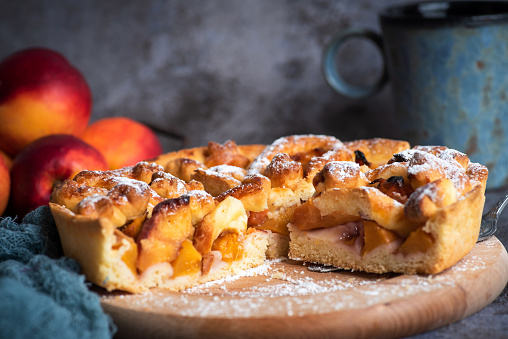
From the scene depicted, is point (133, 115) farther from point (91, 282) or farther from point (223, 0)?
point (91, 282)

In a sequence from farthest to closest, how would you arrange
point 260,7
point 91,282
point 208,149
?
point 260,7 → point 208,149 → point 91,282

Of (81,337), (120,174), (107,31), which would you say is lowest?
(81,337)

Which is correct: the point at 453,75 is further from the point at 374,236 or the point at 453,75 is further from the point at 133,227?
the point at 133,227

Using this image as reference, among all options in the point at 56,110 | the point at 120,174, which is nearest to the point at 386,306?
the point at 120,174

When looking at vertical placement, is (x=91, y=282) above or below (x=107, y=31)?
below

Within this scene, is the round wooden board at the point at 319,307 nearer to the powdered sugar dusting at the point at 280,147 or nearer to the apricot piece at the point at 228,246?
the apricot piece at the point at 228,246

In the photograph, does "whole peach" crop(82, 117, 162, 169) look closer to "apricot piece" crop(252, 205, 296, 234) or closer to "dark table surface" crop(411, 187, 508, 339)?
"apricot piece" crop(252, 205, 296, 234)

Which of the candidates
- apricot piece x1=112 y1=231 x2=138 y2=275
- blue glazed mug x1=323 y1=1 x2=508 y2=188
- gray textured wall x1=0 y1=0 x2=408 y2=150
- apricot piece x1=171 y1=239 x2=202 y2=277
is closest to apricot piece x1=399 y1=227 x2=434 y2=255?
apricot piece x1=171 y1=239 x2=202 y2=277

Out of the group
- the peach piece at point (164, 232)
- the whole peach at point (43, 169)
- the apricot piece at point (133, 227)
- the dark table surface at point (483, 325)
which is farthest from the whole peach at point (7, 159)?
the dark table surface at point (483, 325)
